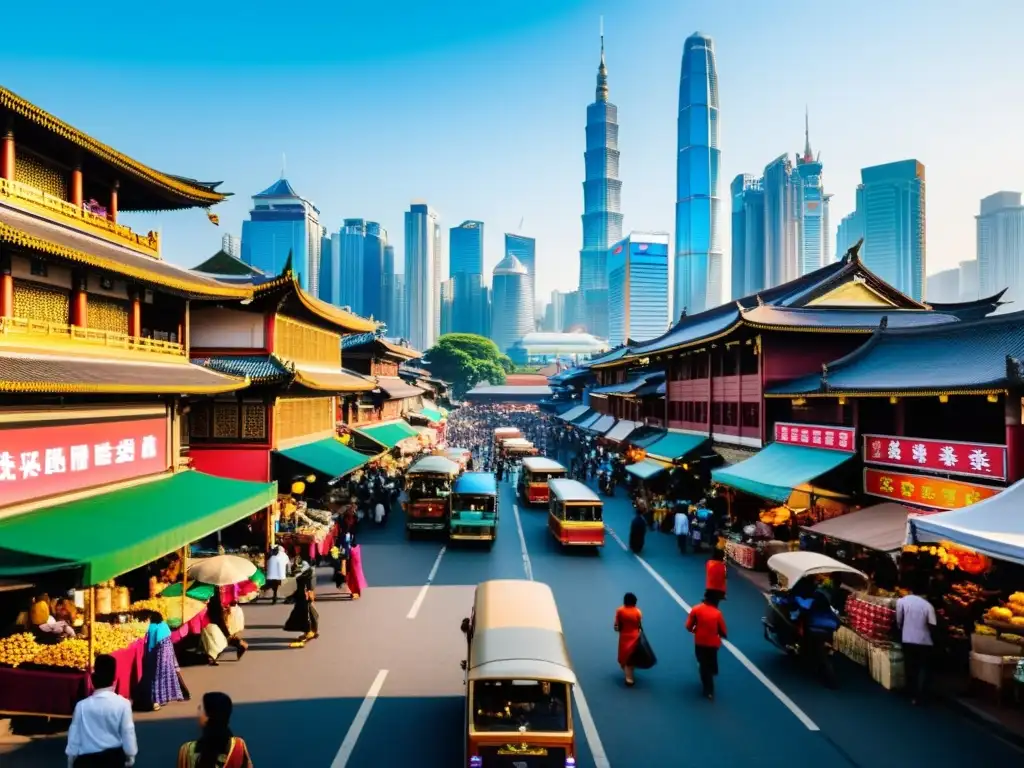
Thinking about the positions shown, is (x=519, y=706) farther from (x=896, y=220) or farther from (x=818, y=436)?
(x=896, y=220)

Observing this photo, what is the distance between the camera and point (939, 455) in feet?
47.4

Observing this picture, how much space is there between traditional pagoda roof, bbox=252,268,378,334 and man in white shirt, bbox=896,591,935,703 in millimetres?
17513

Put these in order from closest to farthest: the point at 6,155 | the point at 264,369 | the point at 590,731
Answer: the point at 590,731, the point at 6,155, the point at 264,369

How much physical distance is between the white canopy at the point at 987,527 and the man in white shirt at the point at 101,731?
11.3m

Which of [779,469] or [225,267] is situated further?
[225,267]

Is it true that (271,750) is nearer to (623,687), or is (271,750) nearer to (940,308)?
(623,687)

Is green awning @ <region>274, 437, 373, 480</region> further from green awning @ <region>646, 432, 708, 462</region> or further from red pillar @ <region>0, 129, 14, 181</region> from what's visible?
green awning @ <region>646, 432, 708, 462</region>

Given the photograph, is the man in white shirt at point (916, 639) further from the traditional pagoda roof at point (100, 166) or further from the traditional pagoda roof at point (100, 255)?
the traditional pagoda roof at point (100, 166)

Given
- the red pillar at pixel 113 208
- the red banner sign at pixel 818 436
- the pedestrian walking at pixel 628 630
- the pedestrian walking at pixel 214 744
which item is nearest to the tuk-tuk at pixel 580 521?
the red banner sign at pixel 818 436

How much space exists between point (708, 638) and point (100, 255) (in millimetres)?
13920

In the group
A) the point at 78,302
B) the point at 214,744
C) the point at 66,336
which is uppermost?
the point at 78,302

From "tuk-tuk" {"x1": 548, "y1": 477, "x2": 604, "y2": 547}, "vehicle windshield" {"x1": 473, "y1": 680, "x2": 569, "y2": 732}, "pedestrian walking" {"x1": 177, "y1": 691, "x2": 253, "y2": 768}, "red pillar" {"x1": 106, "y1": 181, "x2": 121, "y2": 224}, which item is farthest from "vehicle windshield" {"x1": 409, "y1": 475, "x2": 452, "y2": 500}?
"pedestrian walking" {"x1": 177, "y1": 691, "x2": 253, "y2": 768}

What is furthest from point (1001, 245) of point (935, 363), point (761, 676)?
point (761, 676)

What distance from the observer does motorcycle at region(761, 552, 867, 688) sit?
36.9 ft
